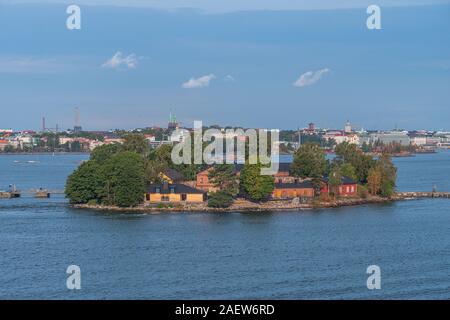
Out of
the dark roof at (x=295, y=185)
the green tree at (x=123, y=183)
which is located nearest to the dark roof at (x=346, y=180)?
the dark roof at (x=295, y=185)

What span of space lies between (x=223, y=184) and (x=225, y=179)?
11cm

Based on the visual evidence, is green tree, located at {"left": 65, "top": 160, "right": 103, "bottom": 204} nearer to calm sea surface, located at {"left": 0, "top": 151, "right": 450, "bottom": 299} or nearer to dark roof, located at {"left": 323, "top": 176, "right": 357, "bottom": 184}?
calm sea surface, located at {"left": 0, "top": 151, "right": 450, "bottom": 299}

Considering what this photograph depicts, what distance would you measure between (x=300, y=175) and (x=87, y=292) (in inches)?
403

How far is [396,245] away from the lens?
10.8 meters

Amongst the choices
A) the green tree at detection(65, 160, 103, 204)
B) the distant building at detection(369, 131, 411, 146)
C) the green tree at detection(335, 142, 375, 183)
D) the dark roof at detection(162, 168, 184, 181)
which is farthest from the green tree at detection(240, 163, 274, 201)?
the distant building at detection(369, 131, 411, 146)

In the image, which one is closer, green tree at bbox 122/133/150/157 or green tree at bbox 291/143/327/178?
green tree at bbox 291/143/327/178

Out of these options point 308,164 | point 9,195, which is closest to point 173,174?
point 308,164

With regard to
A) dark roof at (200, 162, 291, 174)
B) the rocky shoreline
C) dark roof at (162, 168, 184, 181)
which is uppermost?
dark roof at (200, 162, 291, 174)

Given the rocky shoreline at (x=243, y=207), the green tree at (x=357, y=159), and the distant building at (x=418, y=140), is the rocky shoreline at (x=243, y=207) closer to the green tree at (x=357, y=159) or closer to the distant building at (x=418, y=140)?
the green tree at (x=357, y=159)

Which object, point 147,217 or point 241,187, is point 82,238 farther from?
point 241,187

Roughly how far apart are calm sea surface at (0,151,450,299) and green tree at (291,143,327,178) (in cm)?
178

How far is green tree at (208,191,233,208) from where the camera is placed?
595 inches

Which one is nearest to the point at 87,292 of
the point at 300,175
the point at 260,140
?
the point at 300,175

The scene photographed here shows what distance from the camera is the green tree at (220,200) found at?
15117 millimetres
